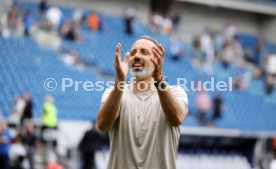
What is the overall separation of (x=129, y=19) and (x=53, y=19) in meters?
4.31

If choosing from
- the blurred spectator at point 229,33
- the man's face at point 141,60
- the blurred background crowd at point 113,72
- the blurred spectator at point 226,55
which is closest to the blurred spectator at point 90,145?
the blurred background crowd at point 113,72

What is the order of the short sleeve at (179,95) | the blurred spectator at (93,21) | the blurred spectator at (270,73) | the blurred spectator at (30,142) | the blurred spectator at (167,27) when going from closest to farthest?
the short sleeve at (179,95) → the blurred spectator at (30,142) → the blurred spectator at (93,21) → the blurred spectator at (167,27) → the blurred spectator at (270,73)

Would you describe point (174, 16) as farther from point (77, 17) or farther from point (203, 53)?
point (77, 17)

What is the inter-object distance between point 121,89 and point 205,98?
63.1 feet

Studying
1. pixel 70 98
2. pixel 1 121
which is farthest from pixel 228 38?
pixel 1 121

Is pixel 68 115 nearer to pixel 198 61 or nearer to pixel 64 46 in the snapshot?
pixel 64 46

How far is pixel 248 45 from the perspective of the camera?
32.8m

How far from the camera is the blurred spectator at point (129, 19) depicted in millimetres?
26547

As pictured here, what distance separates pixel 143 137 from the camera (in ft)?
15.0

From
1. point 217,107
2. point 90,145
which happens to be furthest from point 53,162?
point 217,107

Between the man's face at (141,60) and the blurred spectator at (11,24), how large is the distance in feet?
54.7

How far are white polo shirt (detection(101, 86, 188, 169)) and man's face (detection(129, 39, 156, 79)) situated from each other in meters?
0.21

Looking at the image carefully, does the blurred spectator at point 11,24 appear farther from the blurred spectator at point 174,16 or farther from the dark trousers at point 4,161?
the blurred spectator at point 174,16

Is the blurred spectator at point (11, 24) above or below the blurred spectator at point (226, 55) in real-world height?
above
